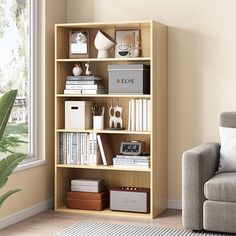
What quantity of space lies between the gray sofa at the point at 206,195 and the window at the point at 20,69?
1.48 metres

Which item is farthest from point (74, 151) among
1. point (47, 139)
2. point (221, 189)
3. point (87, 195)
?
point (221, 189)

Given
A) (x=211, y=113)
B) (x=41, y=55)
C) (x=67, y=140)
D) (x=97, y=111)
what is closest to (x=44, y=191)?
(x=67, y=140)

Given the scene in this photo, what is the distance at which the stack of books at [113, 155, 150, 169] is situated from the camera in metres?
4.85

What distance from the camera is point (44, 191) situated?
202 inches

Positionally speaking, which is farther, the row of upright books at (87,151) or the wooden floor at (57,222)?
the row of upright books at (87,151)

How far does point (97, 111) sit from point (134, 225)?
47.5 inches

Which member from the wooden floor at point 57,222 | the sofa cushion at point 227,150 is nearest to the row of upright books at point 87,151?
the wooden floor at point 57,222

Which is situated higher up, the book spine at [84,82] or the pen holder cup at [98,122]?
the book spine at [84,82]

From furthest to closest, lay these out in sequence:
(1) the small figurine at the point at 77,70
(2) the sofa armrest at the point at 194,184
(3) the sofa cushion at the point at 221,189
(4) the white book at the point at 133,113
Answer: (1) the small figurine at the point at 77,70
(4) the white book at the point at 133,113
(2) the sofa armrest at the point at 194,184
(3) the sofa cushion at the point at 221,189

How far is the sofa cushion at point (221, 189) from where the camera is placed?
4.09 m

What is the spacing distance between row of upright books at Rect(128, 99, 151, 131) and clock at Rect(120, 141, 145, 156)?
0.43 feet

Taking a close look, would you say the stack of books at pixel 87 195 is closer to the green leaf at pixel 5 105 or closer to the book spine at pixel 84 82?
the book spine at pixel 84 82

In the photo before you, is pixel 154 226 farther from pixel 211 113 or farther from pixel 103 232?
pixel 211 113

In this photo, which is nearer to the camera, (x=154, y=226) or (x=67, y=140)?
(x=154, y=226)
